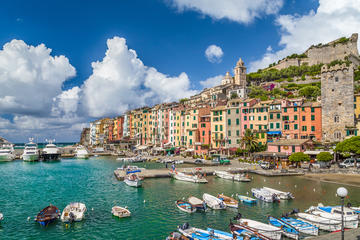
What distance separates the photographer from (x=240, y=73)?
153625 millimetres

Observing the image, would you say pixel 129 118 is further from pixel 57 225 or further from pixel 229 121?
pixel 57 225

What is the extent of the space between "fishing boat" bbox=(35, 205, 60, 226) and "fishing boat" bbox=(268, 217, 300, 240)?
70.3 ft

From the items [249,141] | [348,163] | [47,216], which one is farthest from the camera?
[249,141]

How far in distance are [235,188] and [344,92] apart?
41.8 metres

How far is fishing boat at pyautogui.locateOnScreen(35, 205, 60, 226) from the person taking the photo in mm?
26666

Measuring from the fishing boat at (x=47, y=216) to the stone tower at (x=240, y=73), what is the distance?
135810 mm

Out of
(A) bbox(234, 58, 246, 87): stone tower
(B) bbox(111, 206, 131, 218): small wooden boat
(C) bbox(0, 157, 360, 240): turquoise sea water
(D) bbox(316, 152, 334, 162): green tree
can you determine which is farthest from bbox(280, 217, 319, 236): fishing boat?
(A) bbox(234, 58, 246, 87): stone tower

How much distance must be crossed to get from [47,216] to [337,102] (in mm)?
66033

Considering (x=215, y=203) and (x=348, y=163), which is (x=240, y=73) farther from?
(x=215, y=203)

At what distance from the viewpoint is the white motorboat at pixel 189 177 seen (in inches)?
1877

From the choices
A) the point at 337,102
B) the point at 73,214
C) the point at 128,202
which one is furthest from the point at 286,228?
the point at 337,102

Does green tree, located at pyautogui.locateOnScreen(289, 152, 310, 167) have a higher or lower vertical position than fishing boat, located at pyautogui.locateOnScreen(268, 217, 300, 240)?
higher

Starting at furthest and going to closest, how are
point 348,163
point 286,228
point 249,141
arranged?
point 249,141 → point 348,163 → point 286,228

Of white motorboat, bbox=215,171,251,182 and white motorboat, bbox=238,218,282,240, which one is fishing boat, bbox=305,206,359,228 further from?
white motorboat, bbox=215,171,251,182
